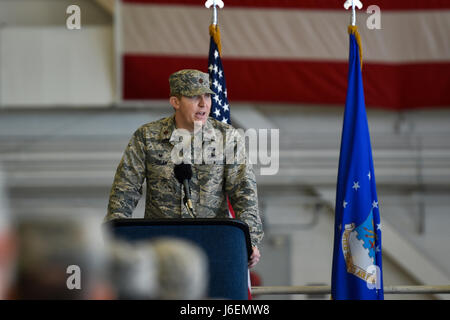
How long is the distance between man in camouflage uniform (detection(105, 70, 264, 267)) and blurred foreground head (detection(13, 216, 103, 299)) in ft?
6.53

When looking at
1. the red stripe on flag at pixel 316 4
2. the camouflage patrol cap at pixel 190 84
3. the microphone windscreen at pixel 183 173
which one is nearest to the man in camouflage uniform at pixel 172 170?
the camouflage patrol cap at pixel 190 84

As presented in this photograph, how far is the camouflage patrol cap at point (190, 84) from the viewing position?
2.73 metres

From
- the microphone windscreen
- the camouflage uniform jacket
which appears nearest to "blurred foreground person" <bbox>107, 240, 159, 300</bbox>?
the microphone windscreen

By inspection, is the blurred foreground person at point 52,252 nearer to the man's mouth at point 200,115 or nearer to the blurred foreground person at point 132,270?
the blurred foreground person at point 132,270

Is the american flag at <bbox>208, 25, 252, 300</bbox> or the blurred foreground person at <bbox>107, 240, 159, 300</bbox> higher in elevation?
the american flag at <bbox>208, 25, 252, 300</bbox>

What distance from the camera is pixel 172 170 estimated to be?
109 inches

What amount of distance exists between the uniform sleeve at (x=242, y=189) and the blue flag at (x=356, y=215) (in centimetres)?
85

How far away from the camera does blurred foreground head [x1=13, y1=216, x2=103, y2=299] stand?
2.23 ft

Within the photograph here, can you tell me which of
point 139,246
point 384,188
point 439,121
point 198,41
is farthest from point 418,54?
point 139,246

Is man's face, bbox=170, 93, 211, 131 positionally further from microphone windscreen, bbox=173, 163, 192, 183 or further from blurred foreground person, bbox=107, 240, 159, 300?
blurred foreground person, bbox=107, 240, 159, 300

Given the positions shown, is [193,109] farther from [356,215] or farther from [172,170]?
[356,215]

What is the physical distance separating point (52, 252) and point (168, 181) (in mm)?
2084

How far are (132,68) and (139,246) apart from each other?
18.4 feet

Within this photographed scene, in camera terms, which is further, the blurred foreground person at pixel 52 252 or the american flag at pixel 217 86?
the american flag at pixel 217 86
